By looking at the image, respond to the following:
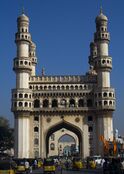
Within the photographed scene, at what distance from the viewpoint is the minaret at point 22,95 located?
208 feet

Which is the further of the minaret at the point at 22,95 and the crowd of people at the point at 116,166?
the minaret at the point at 22,95

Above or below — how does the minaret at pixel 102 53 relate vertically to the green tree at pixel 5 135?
above

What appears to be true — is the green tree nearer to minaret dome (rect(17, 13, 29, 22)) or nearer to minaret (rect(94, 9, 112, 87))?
minaret dome (rect(17, 13, 29, 22))

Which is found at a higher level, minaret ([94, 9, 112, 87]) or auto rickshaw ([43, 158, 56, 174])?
minaret ([94, 9, 112, 87])

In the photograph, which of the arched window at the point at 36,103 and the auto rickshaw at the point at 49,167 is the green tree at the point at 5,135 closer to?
the arched window at the point at 36,103

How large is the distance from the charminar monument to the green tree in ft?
57.8

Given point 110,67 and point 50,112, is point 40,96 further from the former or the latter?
point 110,67

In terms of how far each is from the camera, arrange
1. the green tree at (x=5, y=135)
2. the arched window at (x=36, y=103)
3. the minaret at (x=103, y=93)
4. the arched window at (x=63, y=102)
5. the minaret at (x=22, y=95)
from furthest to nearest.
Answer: the green tree at (x=5, y=135), the arched window at (x=36, y=103), the arched window at (x=63, y=102), the minaret at (x=103, y=93), the minaret at (x=22, y=95)

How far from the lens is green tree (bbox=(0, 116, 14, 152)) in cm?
8325

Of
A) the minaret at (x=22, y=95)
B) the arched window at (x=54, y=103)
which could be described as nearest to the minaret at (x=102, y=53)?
the arched window at (x=54, y=103)

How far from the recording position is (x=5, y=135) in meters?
83.6

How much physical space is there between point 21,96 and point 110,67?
48.3ft

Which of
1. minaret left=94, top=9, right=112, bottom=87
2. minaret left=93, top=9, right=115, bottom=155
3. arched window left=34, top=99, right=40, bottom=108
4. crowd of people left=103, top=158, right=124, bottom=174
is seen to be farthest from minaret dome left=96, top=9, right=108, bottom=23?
crowd of people left=103, top=158, right=124, bottom=174

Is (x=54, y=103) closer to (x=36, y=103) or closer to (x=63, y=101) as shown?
(x=63, y=101)
